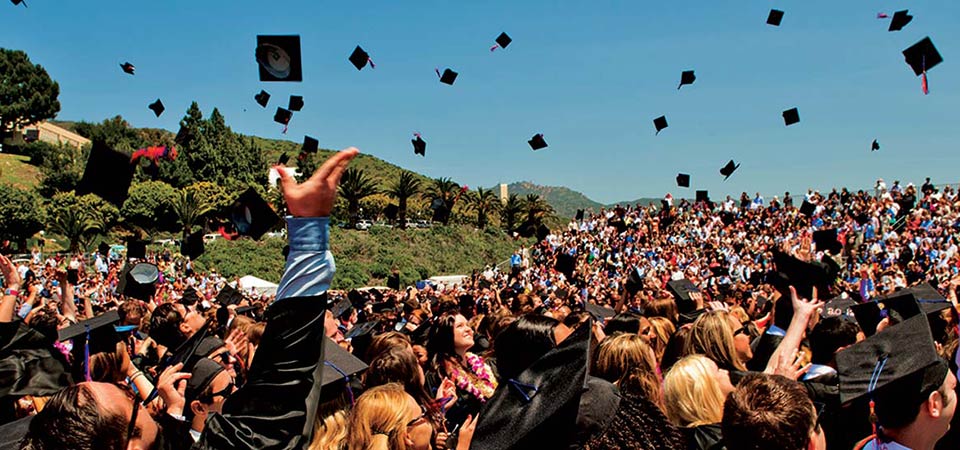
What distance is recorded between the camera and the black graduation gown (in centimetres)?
164

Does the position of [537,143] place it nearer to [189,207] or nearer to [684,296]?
[684,296]

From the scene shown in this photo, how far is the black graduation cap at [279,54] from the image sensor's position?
4.86 meters

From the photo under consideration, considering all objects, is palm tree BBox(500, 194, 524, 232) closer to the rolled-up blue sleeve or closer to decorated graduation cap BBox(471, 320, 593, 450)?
decorated graduation cap BBox(471, 320, 593, 450)

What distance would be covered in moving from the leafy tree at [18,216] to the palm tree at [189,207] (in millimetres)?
9333

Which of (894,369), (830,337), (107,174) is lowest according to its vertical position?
(830,337)

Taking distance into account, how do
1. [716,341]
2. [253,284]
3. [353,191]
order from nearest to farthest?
[716,341], [253,284], [353,191]

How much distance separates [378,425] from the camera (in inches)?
129

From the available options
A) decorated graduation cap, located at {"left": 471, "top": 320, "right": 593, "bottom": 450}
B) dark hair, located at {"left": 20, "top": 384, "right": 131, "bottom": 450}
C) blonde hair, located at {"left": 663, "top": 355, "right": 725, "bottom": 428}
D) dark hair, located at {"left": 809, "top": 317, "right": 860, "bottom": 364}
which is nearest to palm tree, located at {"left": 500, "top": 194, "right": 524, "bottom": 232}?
dark hair, located at {"left": 809, "top": 317, "right": 860, "bottom": 364}

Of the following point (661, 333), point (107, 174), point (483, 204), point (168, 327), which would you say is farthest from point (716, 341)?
point (483, 204)

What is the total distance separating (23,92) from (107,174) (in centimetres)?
8715

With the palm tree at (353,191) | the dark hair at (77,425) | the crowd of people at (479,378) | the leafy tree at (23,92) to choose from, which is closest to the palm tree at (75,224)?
the palm tree at (353,191)

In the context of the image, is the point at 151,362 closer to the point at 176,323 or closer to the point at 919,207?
the point at 176,323

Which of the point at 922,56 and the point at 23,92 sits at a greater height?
the point at 23,92

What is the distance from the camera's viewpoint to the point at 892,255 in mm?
18281
